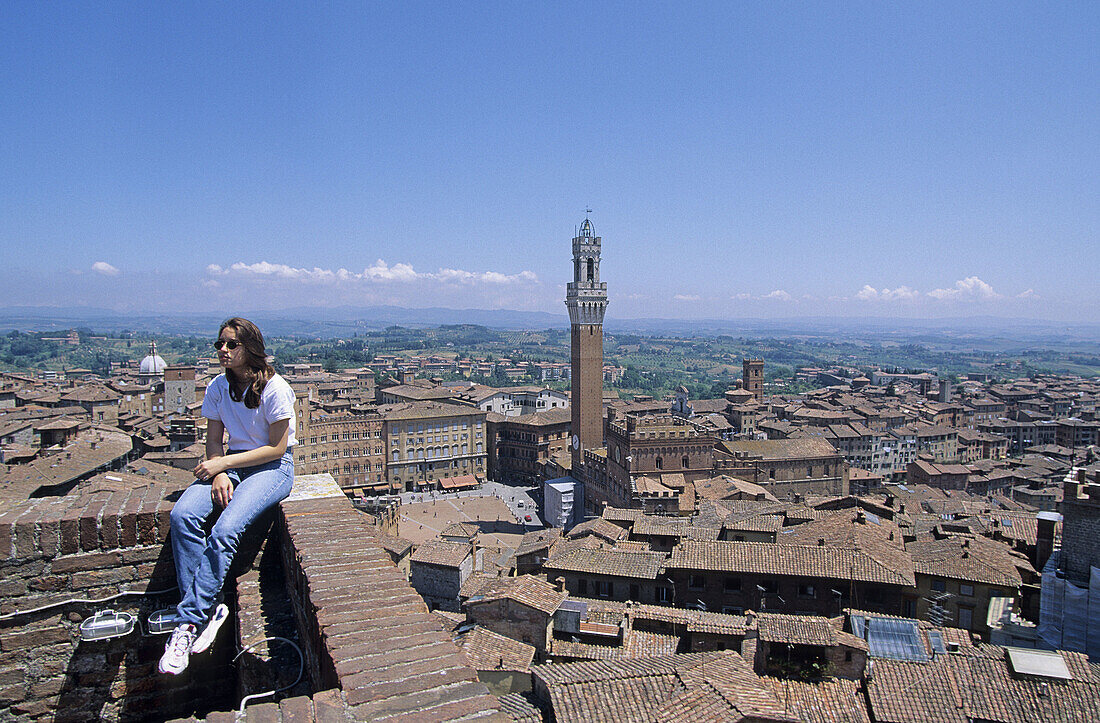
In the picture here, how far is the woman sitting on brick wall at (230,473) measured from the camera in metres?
4.50

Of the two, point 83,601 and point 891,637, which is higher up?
point 83,601

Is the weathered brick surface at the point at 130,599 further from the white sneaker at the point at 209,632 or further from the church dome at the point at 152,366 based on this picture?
the church dome at the point at 152,366

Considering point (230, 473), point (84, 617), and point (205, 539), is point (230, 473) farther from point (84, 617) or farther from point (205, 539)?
point (84, 617)

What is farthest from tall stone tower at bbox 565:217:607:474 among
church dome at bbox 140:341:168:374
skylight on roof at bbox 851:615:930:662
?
church dome at bbox 140:341:168:374

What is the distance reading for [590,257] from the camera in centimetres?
5584

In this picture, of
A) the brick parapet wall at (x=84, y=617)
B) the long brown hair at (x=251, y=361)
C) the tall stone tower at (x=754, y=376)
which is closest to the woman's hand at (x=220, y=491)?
the long brown hair at (x=251, y=361)

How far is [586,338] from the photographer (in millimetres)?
55500

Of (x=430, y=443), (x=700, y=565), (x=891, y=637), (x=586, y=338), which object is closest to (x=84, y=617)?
(x=891, y=637)

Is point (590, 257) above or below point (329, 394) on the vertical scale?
above

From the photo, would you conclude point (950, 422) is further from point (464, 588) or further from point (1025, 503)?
point (464, 588)

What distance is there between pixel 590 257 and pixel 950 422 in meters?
59.5

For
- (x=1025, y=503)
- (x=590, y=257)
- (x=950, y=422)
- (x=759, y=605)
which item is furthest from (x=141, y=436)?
(x=950, y=422)

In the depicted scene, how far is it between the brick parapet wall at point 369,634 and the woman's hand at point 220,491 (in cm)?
62

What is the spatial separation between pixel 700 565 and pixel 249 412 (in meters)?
16.9
